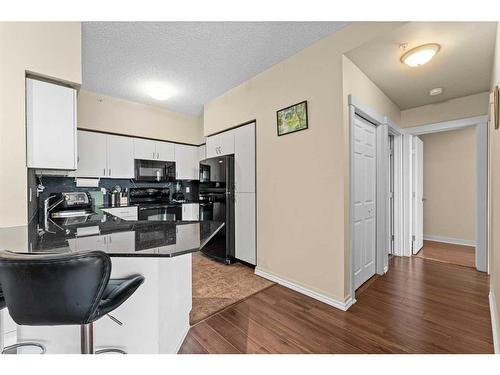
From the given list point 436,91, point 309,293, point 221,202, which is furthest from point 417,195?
point 221,202

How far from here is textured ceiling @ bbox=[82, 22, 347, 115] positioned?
6.84 feet

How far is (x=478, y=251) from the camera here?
293cm

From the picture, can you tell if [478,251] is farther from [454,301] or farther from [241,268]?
[241,268]

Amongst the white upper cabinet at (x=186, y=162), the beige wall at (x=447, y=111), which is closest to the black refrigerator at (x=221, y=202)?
the white upper cabinet at (x=186, y=162)

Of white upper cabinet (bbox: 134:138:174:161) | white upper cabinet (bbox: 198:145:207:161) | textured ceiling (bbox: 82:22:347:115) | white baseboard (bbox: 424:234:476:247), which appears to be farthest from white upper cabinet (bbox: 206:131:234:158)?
white baseboard (bbox: 424:234:476:247)

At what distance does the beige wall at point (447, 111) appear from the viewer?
2938 millimetres

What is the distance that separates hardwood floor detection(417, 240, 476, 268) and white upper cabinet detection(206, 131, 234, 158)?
356 cm

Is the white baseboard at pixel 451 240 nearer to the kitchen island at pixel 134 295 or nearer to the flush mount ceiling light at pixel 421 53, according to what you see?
the flush mount ceiling light at pixel 421 53

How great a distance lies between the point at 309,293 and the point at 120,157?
3.61 m

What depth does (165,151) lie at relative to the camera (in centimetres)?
436

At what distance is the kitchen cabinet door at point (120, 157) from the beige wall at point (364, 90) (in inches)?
139
